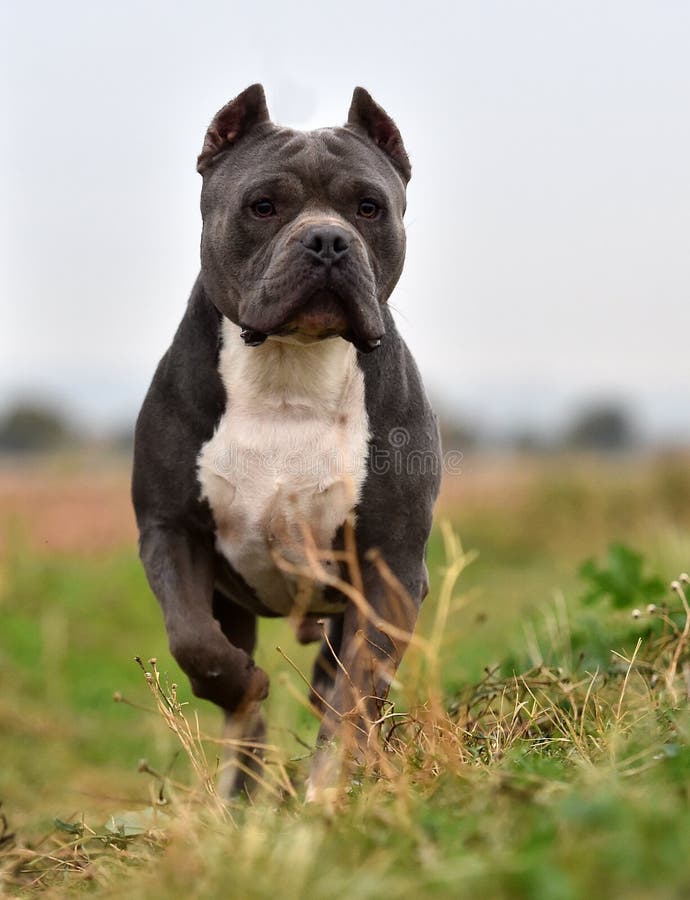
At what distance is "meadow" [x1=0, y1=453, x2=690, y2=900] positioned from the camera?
244 cm

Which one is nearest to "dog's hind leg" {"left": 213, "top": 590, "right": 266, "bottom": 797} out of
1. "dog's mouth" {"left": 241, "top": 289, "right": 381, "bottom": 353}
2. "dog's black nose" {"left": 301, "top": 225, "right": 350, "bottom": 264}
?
"dog's mouth" {"left": 241, "top": 289, "right": 381, "bottom": 353}

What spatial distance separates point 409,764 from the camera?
354cm

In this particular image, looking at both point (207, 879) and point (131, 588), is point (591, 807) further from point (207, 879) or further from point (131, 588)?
point (131, 588)

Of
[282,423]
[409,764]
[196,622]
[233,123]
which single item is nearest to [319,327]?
[282,423]

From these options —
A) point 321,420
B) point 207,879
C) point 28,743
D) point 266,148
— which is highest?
point 266,148

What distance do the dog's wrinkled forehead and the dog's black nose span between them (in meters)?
0.29

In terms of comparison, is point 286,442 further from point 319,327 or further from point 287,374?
point 319,327

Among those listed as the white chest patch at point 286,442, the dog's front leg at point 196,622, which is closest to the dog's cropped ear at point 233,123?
the white chest patch at point 286,442

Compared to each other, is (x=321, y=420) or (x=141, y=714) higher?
→ (x=321, y=420)

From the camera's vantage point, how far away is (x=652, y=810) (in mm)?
2408

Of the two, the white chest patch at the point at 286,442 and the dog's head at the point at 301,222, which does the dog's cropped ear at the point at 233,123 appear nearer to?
the dog's head at the point at 301,222

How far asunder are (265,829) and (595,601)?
9.68 ft

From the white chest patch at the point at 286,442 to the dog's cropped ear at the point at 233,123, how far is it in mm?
623

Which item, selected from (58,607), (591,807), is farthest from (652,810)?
(58,607)
